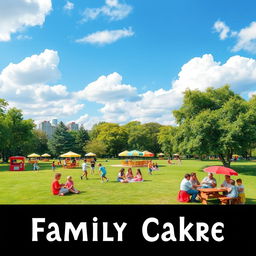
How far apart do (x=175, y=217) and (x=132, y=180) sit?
1281 centimetres

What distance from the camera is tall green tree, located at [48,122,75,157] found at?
79.8 m

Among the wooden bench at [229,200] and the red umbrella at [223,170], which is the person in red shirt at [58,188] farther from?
the wooden bench at [229,200]

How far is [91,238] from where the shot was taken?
6.24 meters

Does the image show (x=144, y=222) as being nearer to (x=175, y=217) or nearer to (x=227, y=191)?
(x=175, y=217)

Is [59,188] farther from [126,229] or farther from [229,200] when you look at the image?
[229,200]

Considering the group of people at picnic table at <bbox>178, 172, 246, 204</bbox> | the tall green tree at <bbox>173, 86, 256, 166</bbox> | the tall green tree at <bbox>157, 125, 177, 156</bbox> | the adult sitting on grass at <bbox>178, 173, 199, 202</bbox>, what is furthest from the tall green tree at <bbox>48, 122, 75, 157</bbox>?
the adult sitting on grass at <bbox>178, 173, 199, 202</bbox>

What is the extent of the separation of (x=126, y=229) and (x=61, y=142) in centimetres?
7689

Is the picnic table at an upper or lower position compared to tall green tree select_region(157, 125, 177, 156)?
lower

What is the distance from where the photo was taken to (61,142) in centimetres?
8006

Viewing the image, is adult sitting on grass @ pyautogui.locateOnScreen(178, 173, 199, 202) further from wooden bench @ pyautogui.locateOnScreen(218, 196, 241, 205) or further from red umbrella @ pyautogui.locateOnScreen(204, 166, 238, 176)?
red umbrella @ pyautogui.locateOnScreen(204, 166, 238, 176)

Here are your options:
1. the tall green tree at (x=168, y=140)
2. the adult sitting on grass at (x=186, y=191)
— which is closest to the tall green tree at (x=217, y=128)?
the tall green tree at (x=168, y=140)

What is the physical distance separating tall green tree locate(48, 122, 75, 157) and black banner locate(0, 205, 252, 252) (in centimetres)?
7516

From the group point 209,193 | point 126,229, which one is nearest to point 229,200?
point 209,193

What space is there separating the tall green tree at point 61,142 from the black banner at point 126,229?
75156 millimetres
